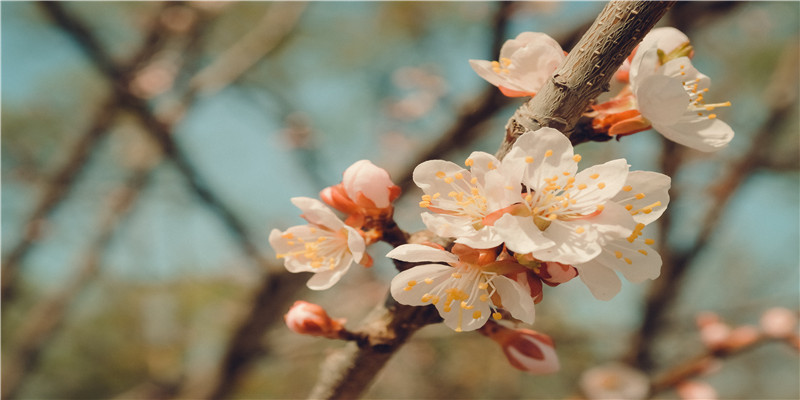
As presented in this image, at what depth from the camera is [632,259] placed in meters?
0.66

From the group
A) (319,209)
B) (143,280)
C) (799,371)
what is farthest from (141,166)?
(799,371)

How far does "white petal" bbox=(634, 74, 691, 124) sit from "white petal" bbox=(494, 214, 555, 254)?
10.2 inches

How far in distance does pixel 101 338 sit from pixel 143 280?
1.42 meters

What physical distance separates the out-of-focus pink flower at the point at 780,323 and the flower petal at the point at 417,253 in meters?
1.84

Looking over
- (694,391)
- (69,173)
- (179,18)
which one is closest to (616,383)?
(694,391)

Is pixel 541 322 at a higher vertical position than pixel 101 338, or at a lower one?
lower

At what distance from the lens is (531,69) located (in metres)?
0.77

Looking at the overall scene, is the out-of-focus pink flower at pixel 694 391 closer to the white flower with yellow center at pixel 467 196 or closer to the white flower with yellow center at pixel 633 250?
the white flower with yellow center at pixel 633 250

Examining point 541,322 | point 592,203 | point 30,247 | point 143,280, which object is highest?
point 30,247

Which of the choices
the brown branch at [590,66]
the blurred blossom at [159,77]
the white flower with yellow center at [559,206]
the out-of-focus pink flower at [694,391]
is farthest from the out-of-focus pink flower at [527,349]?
the blurred blossom at [159,77]

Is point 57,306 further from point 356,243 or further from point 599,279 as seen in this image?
point 599,279

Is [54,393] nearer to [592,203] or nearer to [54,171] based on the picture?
[54,171]

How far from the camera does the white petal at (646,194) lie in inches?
25.3

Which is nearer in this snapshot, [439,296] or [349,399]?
[439,296]
